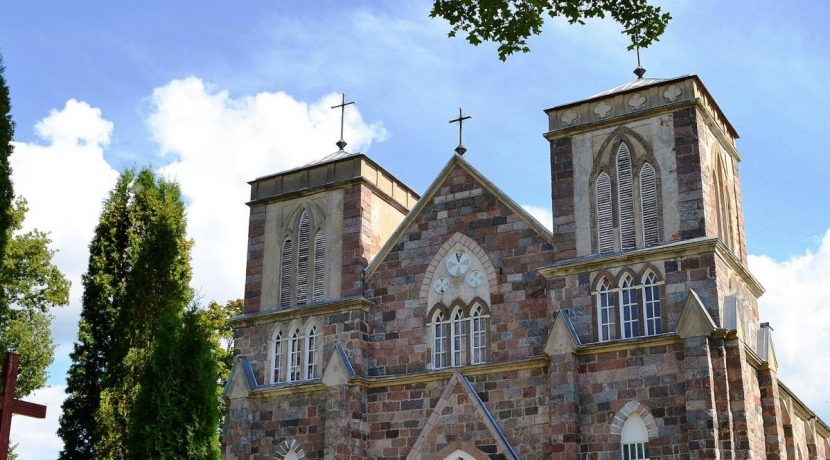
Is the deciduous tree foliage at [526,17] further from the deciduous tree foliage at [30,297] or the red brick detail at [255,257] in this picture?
the deciduous tree foliage at [30,297]

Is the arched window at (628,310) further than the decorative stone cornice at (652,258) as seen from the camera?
Yes

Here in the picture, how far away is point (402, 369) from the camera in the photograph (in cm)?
2388

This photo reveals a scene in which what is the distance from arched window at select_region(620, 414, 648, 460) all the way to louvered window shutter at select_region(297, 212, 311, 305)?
904cm

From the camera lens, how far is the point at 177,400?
70.9 ft

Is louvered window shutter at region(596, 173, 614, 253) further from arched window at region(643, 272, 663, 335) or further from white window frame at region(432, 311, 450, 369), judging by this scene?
white window frame at region(432, 311, 450, 369)

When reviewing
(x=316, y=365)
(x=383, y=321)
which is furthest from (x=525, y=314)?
(x=316, y=365)

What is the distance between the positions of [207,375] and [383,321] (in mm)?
4640

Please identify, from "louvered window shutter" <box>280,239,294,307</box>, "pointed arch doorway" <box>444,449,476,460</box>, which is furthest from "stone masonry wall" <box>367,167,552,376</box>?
"louvered window shutter" <box>280,239,294,307</box>

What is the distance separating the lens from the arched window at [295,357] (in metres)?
25.1

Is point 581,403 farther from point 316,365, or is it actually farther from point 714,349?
point 316,365

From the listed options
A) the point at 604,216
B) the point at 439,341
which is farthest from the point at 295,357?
the point at 604,216

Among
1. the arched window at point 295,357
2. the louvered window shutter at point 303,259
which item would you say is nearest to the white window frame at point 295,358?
the arched window at point 295,357

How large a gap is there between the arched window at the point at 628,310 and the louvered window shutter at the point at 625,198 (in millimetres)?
869

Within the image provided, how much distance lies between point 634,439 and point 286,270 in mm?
10269
